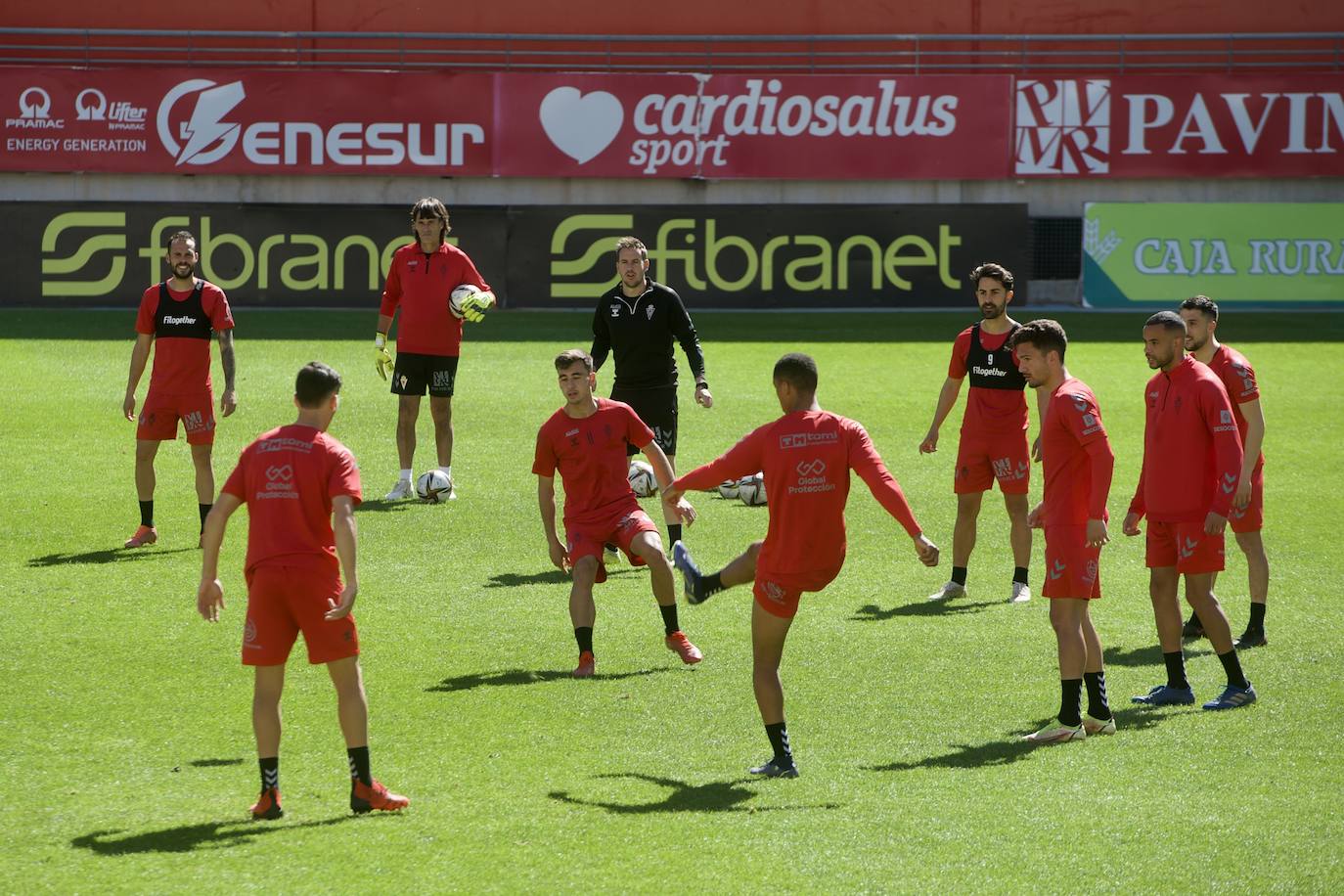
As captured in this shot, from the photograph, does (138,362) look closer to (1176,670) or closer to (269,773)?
(269,773)

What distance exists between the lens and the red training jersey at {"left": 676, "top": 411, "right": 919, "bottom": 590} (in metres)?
7.29

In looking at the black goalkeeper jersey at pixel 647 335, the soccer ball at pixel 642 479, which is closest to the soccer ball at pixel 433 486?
the soccer ball at pixel 642 479

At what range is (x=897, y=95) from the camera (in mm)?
27688

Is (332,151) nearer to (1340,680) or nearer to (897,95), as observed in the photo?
(897,95)

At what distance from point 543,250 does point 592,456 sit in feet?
56.0

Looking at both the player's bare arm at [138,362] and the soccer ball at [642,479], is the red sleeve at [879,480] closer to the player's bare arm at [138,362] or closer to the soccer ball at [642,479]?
the soccer ball at [642,479]

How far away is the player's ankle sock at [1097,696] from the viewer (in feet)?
27.0

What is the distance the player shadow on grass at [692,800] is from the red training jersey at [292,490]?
1.59m

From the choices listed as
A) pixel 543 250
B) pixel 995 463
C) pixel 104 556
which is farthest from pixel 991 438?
pixel 543 250

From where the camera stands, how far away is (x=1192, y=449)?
8.71 m

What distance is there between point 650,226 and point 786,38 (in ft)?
21.9

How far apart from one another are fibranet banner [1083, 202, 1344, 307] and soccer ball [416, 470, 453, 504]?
16486 millimetres

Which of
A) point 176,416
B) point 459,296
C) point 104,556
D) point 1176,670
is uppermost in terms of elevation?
point 459,296

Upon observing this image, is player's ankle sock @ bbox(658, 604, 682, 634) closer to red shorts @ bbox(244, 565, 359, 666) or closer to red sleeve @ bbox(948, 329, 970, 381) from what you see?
red shorts @ bbox(244, 565, 359, 666)
